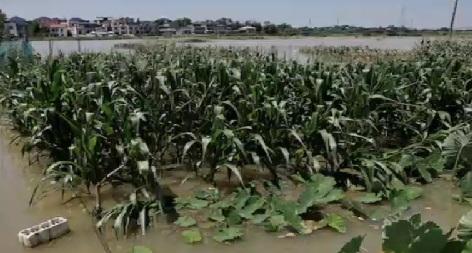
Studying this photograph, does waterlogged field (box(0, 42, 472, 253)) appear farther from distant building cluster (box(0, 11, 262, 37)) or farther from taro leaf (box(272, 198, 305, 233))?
distant building cluster (box(0, 11, 262, 37))

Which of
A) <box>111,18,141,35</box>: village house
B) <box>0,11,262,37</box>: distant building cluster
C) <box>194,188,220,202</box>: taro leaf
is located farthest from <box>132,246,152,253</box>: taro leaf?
<box>111,18,141,35</box>: village house

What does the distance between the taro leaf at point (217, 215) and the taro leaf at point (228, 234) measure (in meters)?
0.17

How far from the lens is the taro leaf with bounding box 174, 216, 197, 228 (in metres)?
3.82

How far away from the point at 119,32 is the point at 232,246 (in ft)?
278

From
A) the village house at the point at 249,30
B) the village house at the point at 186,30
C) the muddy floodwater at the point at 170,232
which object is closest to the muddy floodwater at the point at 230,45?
the muddy floodwater at the point at 170,232

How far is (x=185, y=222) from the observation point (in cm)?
385

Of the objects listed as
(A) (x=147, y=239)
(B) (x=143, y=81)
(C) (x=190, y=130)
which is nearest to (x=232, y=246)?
A: (A) (x=147, y=239)

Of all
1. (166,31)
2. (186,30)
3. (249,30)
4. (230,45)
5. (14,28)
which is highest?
(230,45)

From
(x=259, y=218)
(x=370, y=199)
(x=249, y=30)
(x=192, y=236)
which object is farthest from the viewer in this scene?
(x=249, y=30)

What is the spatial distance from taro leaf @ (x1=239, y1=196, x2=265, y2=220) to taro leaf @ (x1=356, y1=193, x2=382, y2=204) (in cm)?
88

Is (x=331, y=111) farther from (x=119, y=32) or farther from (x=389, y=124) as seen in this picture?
(x=119, y=32)

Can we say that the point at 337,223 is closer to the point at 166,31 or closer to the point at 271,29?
the point at 166,31

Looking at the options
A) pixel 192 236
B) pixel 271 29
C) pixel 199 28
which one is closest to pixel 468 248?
pixel 192 236

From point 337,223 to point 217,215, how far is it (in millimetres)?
885
